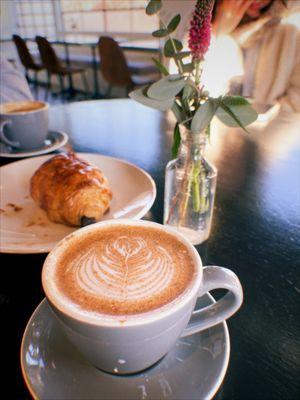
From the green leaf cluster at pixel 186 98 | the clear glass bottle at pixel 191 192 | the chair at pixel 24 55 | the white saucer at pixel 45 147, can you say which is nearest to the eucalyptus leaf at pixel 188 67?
the green leaf cluster at pixel 186 98

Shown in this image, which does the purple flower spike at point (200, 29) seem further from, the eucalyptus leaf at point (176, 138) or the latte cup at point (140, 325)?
the latte cup at point (140, 325)

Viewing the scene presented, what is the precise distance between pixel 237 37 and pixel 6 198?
194 cm

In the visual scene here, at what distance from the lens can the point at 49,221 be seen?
645mm

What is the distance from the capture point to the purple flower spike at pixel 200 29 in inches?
16.0

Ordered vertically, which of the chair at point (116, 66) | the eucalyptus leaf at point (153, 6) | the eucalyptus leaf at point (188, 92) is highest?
the eucalyptus leaf at point (153, 6)

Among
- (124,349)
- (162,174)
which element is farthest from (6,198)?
(124,349)

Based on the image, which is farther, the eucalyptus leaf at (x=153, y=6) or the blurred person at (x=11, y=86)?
the blurred person at (x=11, y=86)

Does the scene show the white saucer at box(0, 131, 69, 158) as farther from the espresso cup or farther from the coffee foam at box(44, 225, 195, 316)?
the coffee foam at box(44, 225, 195, 316)

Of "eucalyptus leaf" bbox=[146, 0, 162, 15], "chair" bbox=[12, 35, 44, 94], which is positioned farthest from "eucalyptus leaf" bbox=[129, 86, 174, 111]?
"chair" bbox=[12, 35, 44, 94]

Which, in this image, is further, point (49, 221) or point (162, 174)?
point (162, 174)

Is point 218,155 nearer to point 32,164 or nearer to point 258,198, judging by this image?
point 258,198

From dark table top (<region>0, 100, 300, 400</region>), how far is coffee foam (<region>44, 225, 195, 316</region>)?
11 cm

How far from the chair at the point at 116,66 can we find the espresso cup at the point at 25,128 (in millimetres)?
2692

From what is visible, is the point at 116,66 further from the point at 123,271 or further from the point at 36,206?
the point at 123,271
